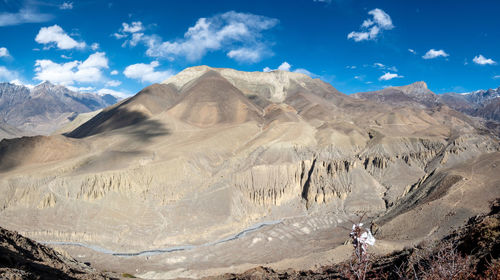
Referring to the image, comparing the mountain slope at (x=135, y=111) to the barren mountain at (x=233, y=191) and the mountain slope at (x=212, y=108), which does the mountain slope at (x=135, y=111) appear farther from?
Answer: the barren mountain at (x=233, y=191)

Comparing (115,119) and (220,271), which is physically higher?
(115,119)

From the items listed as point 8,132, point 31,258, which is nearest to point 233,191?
point 31,258

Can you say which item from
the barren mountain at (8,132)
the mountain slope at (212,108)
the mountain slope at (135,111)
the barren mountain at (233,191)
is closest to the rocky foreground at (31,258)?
the barren mountain at (233,191)

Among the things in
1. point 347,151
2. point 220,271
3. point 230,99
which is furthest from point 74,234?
point 230,99

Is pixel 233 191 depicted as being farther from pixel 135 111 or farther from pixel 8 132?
pixel 8 132

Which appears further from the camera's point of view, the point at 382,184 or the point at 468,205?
the point at 382,184

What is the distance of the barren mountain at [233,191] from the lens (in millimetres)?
37938

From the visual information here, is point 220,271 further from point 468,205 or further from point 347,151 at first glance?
point 347,151

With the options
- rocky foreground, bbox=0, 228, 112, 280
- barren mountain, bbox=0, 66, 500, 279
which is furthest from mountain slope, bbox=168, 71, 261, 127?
rocky foreground, bbox=0, 228, 112, 280

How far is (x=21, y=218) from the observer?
44.6 meters

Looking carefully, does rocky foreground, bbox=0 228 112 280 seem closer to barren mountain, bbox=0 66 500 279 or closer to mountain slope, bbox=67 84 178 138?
barren mountain, bbox=0 66 500 279

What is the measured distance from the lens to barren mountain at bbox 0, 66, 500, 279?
3794 centimetres

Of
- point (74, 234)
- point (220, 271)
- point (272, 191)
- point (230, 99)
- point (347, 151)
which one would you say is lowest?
point (220, 271)

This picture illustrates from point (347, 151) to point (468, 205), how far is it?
34696 mm
